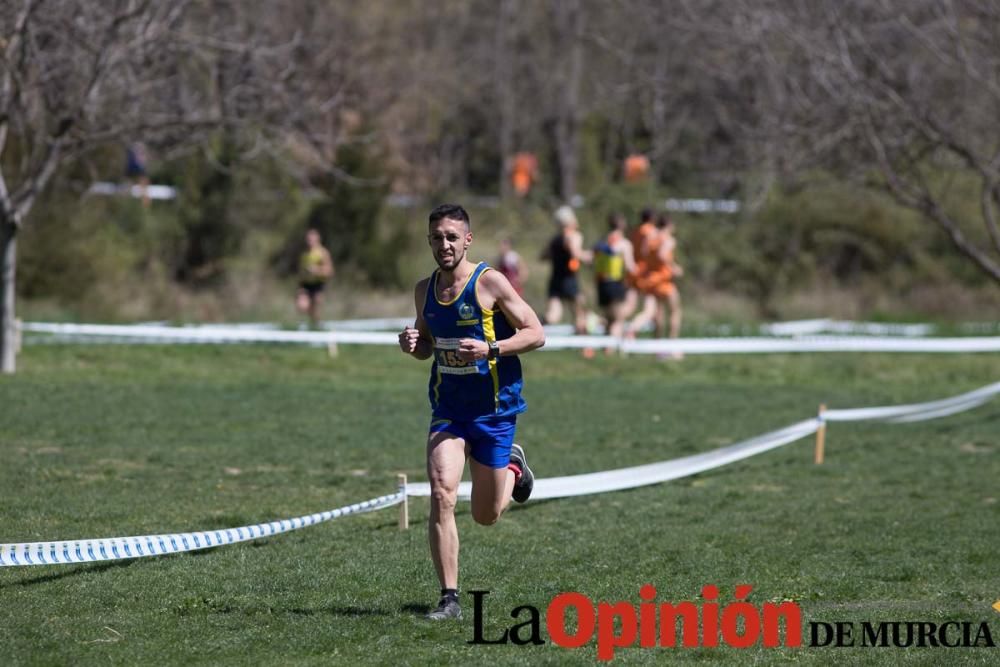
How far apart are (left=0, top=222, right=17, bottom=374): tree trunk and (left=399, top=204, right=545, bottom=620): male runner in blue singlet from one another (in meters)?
11.9

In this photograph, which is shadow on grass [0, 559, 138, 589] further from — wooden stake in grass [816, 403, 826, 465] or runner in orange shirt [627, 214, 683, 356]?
runner in orange shirt [627, 214, 683, 356]

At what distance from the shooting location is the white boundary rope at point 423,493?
289 inches

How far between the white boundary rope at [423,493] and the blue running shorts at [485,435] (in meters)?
1.51

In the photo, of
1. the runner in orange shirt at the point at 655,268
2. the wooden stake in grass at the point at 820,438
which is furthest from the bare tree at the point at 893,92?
the wooden stake in grass at the point at 820,438

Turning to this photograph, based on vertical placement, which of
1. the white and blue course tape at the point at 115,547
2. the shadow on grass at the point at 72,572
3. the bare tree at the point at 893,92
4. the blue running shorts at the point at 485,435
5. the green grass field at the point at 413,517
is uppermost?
the bare tree at the point at 893,92

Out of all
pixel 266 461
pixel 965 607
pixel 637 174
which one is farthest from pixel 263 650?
pixel 637 174

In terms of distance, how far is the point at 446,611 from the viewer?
22.9 feet

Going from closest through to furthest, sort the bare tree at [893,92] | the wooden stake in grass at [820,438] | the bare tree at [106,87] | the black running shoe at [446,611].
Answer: the black running shoe at [446,611] → the wooden stake in grass at [820,438] → the bare tree at [106,87] → the bare tree at [893,92]

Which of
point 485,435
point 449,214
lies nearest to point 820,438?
point 485,435

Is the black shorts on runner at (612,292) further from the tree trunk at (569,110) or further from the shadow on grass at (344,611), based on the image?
the tree trunk at (569,110)

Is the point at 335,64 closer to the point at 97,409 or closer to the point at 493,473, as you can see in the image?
the point at 97,409

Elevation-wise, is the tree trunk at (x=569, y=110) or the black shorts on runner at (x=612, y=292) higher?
the tree trunk at (x=569, y=110)

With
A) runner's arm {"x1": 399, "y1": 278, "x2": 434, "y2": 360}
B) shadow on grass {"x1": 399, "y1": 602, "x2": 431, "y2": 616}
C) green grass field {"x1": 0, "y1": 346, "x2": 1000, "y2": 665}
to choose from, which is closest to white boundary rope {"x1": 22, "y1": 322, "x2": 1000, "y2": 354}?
green grass field {"x1": 0, "y1": 346, "x2": 1000, "y2": 665}

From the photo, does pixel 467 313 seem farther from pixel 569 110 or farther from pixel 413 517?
pixel 569 110
